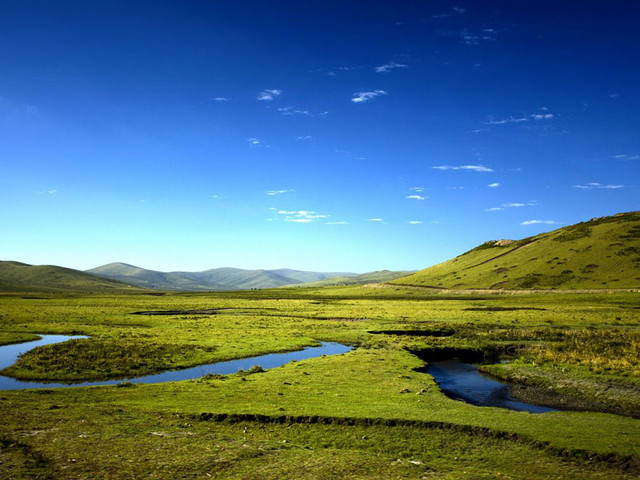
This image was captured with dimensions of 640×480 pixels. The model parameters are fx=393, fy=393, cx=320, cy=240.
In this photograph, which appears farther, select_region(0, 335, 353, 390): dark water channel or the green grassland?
select_region(0, 335, 353, 390): dark water channel

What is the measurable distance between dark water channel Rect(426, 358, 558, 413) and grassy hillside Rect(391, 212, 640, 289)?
118930mm

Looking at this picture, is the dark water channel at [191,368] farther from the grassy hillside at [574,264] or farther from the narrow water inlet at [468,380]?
the grassy hillside at [574,264]

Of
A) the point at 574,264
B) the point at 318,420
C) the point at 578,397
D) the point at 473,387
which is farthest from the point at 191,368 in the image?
the point at 574,264

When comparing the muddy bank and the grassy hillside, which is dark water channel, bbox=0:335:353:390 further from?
the grassy hillside

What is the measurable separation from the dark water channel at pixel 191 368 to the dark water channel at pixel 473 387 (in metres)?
14.1

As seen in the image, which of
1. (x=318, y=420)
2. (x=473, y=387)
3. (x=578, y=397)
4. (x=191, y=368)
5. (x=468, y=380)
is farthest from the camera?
(x=191, y=368)

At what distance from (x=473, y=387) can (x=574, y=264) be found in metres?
154

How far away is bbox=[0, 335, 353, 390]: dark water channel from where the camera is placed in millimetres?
33344

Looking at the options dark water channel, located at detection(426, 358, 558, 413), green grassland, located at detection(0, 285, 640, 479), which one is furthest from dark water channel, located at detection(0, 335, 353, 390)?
dark water channel, located at detection(426, 358, 558, 413)

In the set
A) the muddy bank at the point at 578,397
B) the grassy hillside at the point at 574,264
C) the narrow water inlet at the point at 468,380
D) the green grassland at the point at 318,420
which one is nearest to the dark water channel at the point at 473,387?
the narrow water inlet at the point at 468,380

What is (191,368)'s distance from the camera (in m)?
39.5

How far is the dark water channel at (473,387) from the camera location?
27.7m

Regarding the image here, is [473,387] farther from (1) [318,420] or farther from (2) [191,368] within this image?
(2) [191,368]

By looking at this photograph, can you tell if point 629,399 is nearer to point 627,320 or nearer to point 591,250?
point 627,320
